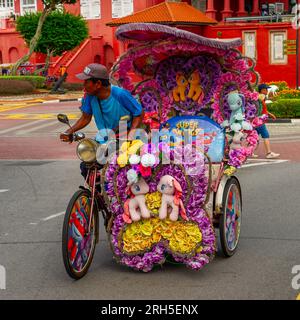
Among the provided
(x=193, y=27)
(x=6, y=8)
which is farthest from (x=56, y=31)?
(x=6, y=8)

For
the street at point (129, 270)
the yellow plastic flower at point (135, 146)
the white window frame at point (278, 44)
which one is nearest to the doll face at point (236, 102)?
the street at point (129, 270)

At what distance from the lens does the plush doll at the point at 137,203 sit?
261 inches

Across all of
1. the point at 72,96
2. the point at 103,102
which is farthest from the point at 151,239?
the point at 72,96

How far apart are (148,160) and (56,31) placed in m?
42.0

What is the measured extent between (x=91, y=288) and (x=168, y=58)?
12.1ft

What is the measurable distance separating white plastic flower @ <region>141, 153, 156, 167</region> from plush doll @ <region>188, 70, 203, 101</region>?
2604 mm

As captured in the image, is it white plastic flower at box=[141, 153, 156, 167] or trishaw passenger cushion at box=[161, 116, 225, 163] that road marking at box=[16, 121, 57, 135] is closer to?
trishaw passenger cushion at box=[161, 116, 225, 163]

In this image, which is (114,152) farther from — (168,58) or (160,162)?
(168,58)

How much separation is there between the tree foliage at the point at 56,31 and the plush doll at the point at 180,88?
128ft

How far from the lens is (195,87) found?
29.5ft

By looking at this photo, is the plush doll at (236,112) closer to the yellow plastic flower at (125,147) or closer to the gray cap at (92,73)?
the yellow plastic flower at (125,147)

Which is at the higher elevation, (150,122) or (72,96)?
(150,122)

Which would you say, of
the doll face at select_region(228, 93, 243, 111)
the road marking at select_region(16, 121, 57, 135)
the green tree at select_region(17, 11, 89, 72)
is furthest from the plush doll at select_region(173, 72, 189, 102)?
the green tree at select_region(17, 11, 89, 72)
